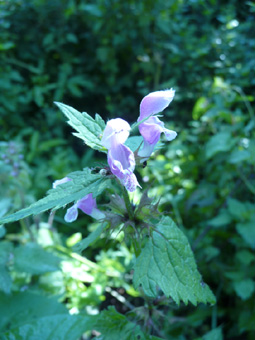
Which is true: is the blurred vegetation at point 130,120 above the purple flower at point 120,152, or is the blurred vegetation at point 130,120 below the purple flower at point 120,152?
below

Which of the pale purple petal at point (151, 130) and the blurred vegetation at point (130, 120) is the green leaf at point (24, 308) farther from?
the pale purple petal at point (151, 130)

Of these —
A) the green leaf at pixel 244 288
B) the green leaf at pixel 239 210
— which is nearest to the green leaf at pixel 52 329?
the green leaf at pixel 244 288

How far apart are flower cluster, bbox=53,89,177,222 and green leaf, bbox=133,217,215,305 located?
156 mm

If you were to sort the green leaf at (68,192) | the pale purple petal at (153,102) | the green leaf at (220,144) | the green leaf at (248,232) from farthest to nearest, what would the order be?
the green leaf at (220,144), the green leaf at (248,232), the pale purple petal at (153,102), the green leaf at (68,192)

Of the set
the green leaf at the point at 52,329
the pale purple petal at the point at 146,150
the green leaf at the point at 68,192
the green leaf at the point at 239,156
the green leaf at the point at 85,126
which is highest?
the green leaf at the point at 85,126

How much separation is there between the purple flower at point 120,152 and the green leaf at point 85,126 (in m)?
0.05

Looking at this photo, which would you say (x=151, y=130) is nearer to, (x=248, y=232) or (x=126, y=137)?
(x=126, y=137)

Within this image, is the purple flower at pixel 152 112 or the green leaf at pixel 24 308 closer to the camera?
the purple flower at pixel 152 112

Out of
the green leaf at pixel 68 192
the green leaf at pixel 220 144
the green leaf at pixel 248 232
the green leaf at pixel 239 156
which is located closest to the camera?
the green leaf at pixel 68 192

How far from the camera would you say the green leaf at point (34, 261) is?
117 centimetres

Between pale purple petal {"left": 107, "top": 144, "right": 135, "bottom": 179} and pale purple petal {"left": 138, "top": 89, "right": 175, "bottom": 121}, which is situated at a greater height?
pale purple petal {"left": 138, "top": 89, "right": 175, "bottom": 121}

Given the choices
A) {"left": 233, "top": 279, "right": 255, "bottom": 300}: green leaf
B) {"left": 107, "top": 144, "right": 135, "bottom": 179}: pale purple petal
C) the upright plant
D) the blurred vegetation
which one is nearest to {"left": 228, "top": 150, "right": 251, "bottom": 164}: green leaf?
the blurred vegetation

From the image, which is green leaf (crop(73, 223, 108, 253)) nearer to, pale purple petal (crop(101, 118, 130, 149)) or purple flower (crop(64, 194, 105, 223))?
purple flower (crop(64, 194, 105, 223))

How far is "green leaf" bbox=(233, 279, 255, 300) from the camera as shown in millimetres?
1264
